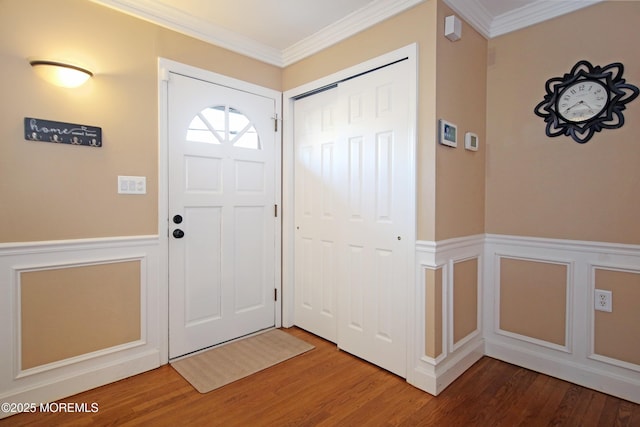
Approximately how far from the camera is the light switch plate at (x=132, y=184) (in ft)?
7.18

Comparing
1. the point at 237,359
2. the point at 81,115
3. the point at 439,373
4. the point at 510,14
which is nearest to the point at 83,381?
the point at 237,359

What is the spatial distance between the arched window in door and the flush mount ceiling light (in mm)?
709

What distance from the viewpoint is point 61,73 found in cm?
191

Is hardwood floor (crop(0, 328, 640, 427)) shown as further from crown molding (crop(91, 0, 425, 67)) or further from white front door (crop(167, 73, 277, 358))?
crown molding (crop(91, 0, 425, 67))

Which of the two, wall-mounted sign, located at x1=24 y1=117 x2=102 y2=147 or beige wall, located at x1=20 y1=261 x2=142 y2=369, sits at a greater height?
wall-mounted sign, located at x1=24 y1=117 x2=102 y2=147

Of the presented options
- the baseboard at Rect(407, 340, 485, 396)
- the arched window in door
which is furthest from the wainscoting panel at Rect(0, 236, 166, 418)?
the baseboard at Rect(407, 340, 485, 396)

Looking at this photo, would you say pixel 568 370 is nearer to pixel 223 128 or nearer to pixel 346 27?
pixel 346 27

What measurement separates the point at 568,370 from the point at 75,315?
321 centimetres

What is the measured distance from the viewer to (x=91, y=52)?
2.08 m

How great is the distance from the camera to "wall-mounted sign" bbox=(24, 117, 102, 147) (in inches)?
74.0

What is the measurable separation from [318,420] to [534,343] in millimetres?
1659

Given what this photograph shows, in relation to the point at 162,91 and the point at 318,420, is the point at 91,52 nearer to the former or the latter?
the point at 162,91

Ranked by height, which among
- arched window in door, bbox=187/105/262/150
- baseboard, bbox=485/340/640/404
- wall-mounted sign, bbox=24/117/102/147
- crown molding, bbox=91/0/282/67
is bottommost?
baseboard, bbox=485/340/640/404

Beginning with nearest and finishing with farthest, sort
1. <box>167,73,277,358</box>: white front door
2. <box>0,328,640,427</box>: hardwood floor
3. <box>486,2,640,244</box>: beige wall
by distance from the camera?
1. <box>0,328,640,427</box>: hardwood floor
2. <box>486,2,640,244</box>: beige wall
3. <box>167,73,277,358</box>: white front door
